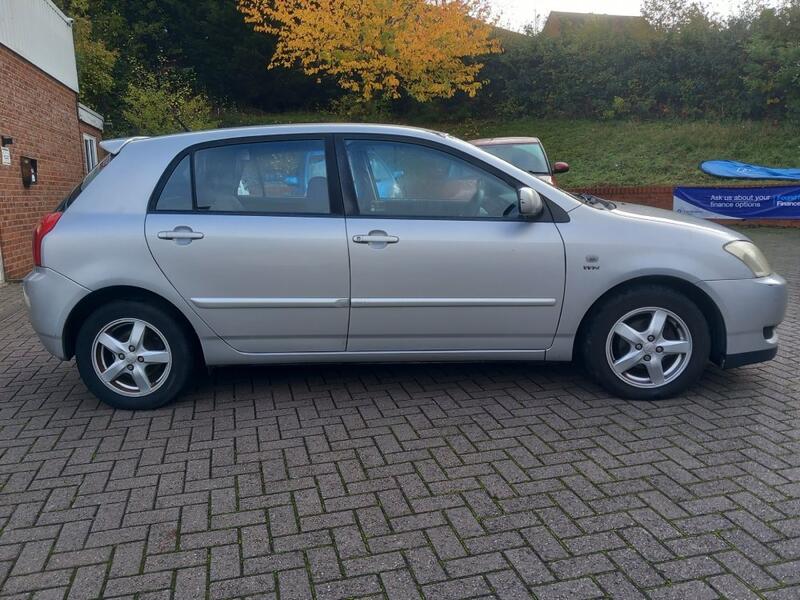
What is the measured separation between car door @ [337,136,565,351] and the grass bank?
14.3m

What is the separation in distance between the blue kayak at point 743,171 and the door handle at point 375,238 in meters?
14.9

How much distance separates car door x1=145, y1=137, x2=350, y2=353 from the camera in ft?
13.9

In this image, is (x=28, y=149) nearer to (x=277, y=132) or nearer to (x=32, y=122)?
(x=32, y=122)

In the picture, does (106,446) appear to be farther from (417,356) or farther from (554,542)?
(554,542)

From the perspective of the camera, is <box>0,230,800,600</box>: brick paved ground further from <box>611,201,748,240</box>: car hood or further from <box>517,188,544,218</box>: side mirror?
<box>517,188,544,218</box>: side mirror

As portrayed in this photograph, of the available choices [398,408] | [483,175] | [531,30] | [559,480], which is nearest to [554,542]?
[559,480]

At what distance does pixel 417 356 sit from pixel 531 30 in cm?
2288

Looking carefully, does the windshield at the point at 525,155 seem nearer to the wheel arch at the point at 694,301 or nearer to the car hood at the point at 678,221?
the car hood at the point at 678,221

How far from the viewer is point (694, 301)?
4.36 meters

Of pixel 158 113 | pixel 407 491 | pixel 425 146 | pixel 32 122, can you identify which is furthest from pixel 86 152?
pixel 407 491

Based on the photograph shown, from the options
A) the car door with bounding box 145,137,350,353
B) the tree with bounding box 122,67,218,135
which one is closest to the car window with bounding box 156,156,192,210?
the car door with bounding box 145,137,350,353

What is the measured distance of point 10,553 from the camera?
2.82 m

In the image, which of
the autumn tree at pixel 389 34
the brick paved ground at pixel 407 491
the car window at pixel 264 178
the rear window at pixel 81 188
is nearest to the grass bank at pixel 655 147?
the autumn tree at pixel 389 34

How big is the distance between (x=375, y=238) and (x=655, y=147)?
58.3 ft
